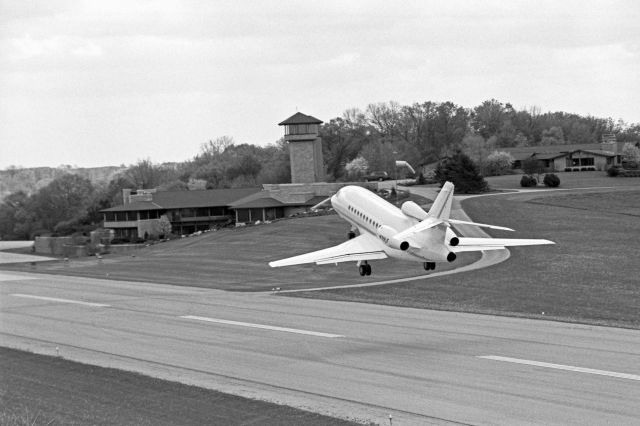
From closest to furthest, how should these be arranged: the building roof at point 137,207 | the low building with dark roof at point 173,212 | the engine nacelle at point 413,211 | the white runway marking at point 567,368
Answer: the white runway marking at point 567,368, the engine nacelle at point 413,211, the building roof at point 137,207, the low building with dark roof at point 173,212

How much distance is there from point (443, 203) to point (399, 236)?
3430 millimetres

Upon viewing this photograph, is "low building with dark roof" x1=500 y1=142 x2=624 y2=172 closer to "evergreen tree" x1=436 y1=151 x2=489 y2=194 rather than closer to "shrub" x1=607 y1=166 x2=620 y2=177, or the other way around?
"shrub" x1=607 y1=166 x2=620 y2=177

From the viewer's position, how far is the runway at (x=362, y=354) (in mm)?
Result: 33375

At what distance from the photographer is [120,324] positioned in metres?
55.6

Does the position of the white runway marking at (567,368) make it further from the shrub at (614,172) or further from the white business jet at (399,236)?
the shrub at (614,172)

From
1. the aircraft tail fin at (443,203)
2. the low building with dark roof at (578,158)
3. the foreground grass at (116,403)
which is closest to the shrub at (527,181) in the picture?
the low building with dark roof at (578,158)

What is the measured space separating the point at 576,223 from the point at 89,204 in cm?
11028

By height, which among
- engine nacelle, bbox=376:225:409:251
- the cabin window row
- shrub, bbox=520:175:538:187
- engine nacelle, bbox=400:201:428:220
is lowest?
shrub, bbox=520:175:538:187

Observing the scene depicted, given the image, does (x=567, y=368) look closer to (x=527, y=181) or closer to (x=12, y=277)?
(x=12, y=277)

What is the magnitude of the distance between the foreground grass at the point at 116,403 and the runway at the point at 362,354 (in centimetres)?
131

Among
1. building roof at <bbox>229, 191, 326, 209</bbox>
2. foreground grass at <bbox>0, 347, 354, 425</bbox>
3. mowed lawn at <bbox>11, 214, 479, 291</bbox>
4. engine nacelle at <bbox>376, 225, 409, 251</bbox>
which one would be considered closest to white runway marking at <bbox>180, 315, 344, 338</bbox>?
engine nacelle at <bbox>376, 225, 409, 251</bbox>

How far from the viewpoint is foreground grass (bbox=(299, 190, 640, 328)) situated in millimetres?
55719

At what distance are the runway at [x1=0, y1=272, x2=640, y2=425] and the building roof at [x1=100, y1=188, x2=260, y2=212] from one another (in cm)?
7525

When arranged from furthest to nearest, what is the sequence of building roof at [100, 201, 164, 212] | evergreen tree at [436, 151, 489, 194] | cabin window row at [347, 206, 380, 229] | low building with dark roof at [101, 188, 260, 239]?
low building with dark roof at [101, 188, 260, 239], building roof at [100, 201, 164, 212], evergreen tree at [436, 151, 489, 194], cabin window row at [347, 206, 380, 229]
